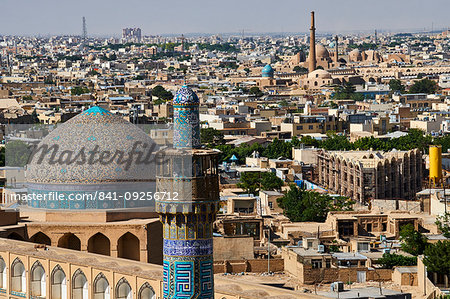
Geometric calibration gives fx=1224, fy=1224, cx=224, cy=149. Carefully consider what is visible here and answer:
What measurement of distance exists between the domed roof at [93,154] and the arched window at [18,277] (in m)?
1.46

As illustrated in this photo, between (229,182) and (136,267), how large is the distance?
17461mm

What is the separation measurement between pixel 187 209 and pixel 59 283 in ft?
21.1

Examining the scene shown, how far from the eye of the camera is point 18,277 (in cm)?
1709

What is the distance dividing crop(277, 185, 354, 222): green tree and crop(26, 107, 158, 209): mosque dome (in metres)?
8.67

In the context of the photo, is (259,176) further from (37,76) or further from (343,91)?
(37,76)

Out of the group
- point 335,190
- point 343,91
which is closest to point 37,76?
point 343,91

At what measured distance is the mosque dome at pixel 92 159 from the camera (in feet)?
58.0

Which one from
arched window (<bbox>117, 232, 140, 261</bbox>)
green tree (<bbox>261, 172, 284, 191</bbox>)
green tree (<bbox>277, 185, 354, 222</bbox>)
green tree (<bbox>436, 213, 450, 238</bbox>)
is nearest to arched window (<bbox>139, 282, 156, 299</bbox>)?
arched window (<bbox>117, 232, 140, 261</bbox>)

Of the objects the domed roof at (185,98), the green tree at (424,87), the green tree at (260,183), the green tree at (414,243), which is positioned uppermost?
the green tree at (424,87)

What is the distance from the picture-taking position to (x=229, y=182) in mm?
32875

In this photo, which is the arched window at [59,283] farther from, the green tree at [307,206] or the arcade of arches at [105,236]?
the green tree at [307,206]

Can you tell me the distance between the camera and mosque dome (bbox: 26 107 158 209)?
1769 centimetres

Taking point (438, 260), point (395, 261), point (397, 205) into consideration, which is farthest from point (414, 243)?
point (397, 205)

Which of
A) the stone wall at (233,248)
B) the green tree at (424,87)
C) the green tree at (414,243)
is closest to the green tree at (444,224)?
the green tree at (414,243)
